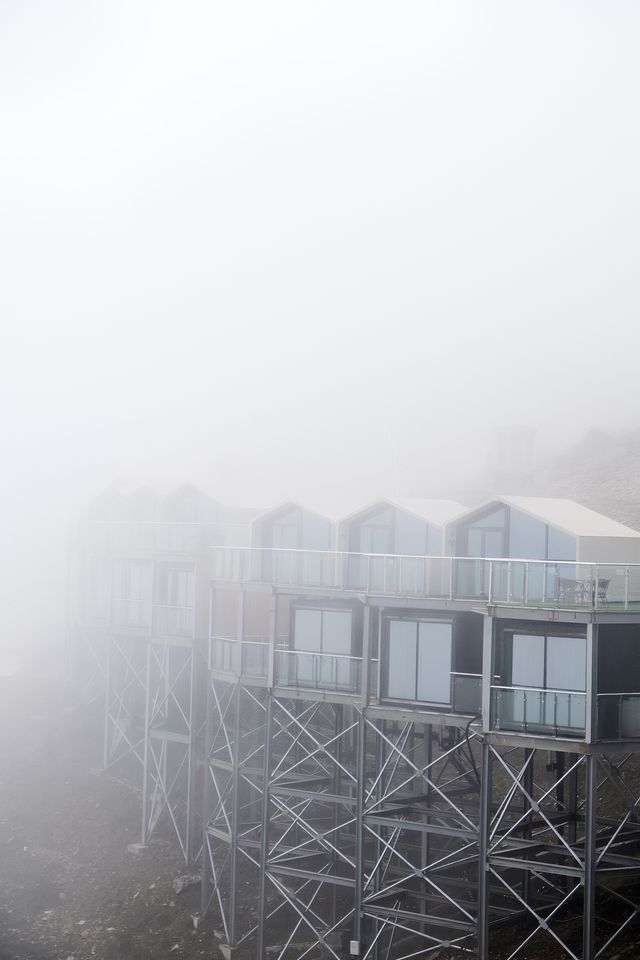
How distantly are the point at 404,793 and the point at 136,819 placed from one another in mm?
13077

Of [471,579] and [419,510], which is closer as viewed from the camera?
[471,579]

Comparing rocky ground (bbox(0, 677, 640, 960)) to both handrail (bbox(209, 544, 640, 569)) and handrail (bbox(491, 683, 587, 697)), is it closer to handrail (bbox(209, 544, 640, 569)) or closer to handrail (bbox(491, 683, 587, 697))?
handrail (bbox(491, 683, 587, 697))

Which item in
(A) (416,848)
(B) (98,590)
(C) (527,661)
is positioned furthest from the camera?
(B) (98,590)

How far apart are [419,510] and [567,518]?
4.95m

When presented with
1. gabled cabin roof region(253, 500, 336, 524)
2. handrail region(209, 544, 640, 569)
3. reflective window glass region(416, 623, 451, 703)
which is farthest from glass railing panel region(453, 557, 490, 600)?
gabled cabin roof region(253, 500, 336, 524)

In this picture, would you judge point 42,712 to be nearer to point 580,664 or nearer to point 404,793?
point 404,793

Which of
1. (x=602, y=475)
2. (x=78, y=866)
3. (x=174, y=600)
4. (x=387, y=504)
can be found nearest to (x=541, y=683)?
(x=387, y=504)

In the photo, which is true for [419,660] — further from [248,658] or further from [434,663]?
[248,658]

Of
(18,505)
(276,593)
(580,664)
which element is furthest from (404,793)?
(18,505)

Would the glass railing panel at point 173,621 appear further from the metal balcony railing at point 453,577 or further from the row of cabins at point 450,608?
the metal balcony railing at point 453,577

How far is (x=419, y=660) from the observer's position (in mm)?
27172

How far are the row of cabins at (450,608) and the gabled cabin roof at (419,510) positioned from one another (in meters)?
0.06

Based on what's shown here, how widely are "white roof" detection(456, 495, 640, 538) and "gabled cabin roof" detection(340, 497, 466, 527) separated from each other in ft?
5.90

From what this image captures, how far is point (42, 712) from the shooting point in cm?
5278
